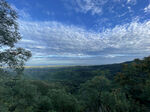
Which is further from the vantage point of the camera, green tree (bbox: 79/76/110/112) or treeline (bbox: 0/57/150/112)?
green tree (bbox: 79/76/110/112)

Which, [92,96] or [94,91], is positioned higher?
[94,91]

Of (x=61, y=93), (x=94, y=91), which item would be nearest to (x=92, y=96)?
(x=94, y=91)

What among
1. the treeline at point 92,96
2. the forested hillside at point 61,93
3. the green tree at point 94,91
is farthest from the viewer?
the green tree at point 94,91

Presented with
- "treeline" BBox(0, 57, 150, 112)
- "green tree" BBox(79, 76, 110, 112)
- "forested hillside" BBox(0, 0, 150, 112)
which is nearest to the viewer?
"forested hillside" BBox(0, 0, 150, 112)

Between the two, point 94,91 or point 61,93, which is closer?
point 61,93

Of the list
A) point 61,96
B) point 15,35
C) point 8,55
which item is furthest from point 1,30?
point 61,96

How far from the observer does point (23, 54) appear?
199 inches

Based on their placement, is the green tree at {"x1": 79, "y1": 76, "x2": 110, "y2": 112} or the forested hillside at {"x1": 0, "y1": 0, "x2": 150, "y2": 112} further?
the green tree at {"x1": 79, "y1": 76, "x2": 110, "y2": 112}

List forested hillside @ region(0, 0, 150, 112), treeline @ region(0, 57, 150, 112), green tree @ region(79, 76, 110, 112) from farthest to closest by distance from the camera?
green tree @ region(79, 76, 110, 112), treeline @ region(0, 57, 150, 112), forested hillside @ region(0, 0, 150, 112)

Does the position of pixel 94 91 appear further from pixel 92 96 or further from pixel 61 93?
pixel 61 93

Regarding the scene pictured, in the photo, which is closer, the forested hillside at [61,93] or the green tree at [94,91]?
the forested hillside at [61,93]

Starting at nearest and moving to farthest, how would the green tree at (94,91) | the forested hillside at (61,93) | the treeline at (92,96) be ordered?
the forested hillside at (61,93), the treeline at (92,96), the green tree at (94,91)

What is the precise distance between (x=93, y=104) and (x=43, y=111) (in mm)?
9439

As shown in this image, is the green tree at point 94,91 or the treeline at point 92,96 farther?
the green tree at point 94,91
